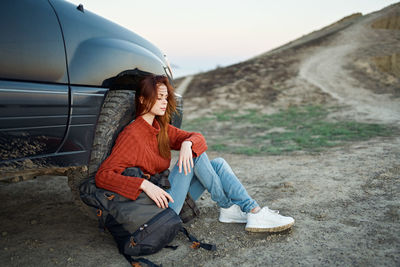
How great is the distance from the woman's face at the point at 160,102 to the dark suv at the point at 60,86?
9.4 inches

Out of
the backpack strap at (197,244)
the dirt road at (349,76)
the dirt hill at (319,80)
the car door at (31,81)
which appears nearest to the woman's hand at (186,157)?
the backpack strap at (197,244)

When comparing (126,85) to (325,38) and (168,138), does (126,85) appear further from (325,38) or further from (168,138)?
(325,38)

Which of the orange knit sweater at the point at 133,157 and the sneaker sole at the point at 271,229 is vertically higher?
the orange knit sweater at the point at 133,157

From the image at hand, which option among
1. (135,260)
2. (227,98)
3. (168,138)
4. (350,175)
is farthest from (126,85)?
(227,98)

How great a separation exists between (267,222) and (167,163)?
857 millimetres

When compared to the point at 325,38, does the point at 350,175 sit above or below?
below

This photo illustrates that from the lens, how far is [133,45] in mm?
2486

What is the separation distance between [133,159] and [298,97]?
33.0 ft

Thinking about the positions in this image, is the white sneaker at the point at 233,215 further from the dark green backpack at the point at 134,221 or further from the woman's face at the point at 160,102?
the woman's face at the point at 160,102

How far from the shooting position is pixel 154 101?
2.28m

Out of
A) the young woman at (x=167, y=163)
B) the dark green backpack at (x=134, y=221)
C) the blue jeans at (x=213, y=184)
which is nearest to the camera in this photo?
the dark green backpack at (x=134, y=221)

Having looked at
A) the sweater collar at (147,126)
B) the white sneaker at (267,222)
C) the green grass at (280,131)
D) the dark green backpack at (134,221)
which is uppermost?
the sweater collar at (147,126)

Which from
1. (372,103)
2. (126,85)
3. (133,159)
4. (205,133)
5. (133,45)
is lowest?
(205,133)

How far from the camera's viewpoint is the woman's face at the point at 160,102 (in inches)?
90.4
